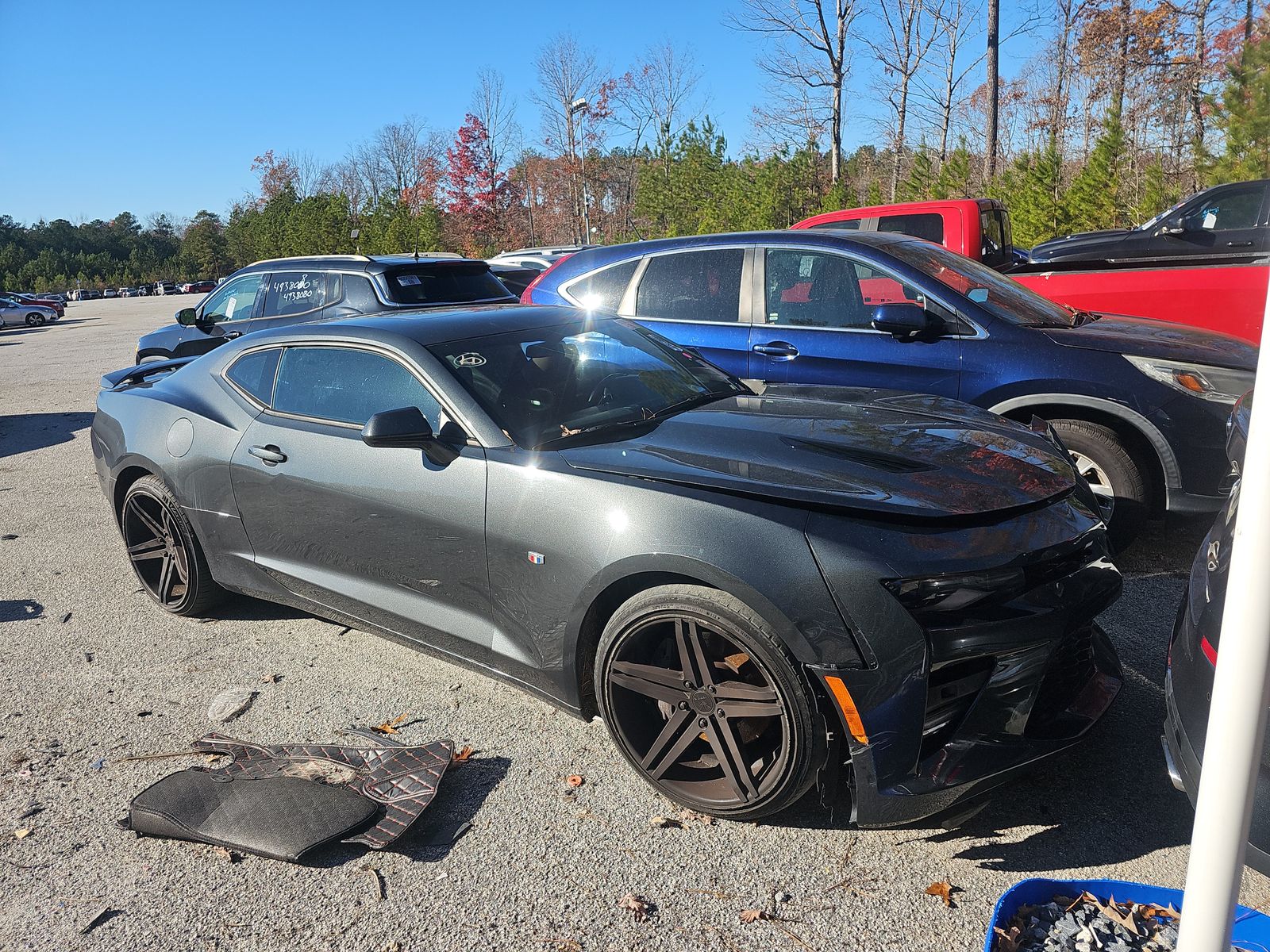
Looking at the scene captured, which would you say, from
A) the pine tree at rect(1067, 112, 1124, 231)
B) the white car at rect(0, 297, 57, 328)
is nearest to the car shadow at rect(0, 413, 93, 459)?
the pine tree at rect(1067, 112, 1124, 231)

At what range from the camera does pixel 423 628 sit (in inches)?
138

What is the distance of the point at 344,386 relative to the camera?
3900 millimetres

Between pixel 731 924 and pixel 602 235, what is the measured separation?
42.9m

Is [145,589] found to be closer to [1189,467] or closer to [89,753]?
[89,753]

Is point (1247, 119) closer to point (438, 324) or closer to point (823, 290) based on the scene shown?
point (823, 290)

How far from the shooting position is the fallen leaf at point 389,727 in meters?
3.46

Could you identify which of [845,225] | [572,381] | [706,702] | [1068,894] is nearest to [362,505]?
[572,381]

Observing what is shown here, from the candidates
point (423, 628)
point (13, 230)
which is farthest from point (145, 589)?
point (13, 230)

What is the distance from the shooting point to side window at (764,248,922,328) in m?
5.24

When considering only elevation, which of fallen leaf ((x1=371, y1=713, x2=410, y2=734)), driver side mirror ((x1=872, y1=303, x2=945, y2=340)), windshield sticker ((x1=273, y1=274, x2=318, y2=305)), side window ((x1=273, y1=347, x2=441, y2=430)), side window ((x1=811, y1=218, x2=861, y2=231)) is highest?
side window ((x1=811, y1=218, x2=861, y2=231))

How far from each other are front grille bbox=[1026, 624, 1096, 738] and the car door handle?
3.08 m

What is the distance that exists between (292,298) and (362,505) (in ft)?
19.6

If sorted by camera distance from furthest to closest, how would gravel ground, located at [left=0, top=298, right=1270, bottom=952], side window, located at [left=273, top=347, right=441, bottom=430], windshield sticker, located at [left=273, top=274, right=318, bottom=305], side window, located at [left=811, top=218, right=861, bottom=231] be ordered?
side window, located at [left=811, top=218, right=861, bottom=231] → windshield sticker, located at [left=273, top=274, right=318, bottom=305] → side window, located at [left=273, top=347, right=441, bottom=430] → gravel ground, located at [left=0, top=298, right=1270, bottom=952]

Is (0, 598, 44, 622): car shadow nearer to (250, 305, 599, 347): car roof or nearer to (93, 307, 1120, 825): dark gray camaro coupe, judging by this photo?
(93, 307, 1120, 825): dark gray camaro coupe
